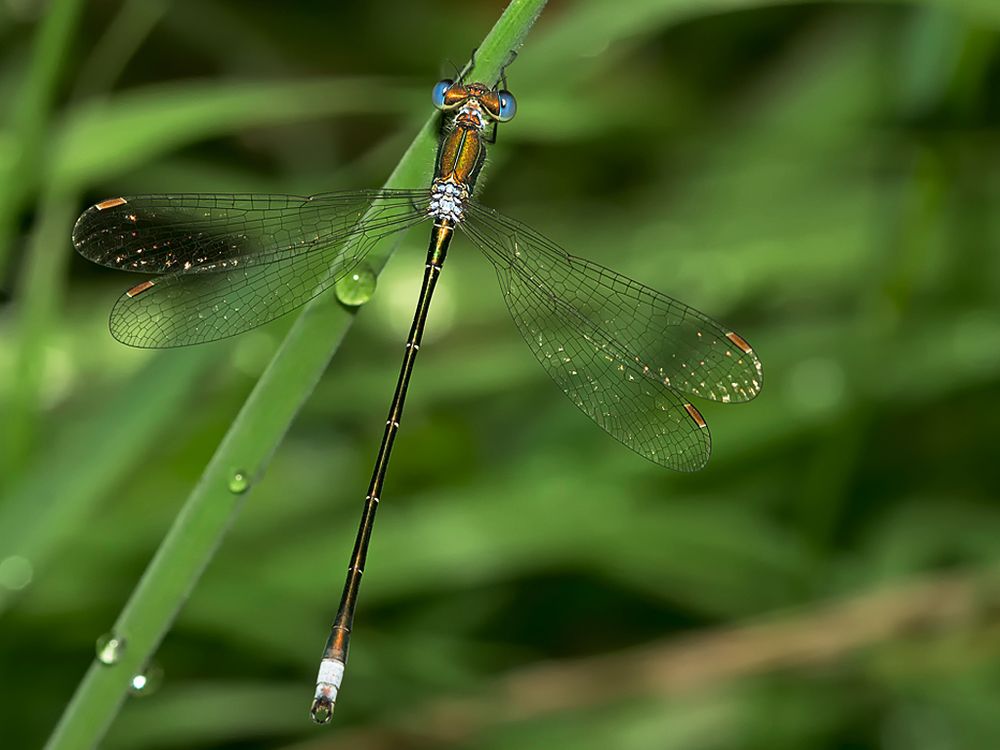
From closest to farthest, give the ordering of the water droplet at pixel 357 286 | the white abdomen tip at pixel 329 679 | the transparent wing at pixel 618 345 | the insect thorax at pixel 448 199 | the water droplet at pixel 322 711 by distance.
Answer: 1. the water droplet at pixel 357 286
2. the water droplet at pixel 322 711
3. the white abdomen tip at pixel 329 679
4. the transparent wing at pixel 618 345
5. the insect thorax at pixel 448 199

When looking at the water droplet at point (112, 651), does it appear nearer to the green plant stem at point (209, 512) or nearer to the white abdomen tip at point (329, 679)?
the green plant stem at point (209, 512)

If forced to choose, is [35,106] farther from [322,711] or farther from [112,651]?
[322,711]

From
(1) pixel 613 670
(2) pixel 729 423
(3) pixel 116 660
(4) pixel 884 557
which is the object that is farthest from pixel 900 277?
(3) pixel 116 660

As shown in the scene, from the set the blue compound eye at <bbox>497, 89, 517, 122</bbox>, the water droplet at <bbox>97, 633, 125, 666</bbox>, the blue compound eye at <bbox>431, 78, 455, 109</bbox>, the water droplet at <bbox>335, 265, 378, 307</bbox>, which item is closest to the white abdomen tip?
the water droplet at <bbox>97, 633, 125, 666</bbox>

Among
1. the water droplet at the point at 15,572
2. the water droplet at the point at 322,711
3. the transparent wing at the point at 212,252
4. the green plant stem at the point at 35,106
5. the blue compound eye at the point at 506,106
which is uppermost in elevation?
the blue compound eye at the point at 506,106

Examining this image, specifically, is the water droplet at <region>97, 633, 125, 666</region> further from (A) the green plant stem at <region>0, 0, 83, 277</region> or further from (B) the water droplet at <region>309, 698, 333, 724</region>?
(A) the green plant stem at <region>0, 0, 83, 277</region>

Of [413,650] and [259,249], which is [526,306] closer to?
[259,249]

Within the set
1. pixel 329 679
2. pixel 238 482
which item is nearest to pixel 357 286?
pixel 238 482

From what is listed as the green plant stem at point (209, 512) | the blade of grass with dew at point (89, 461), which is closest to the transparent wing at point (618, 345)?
the blade of grass with dew at point (89, 461)
